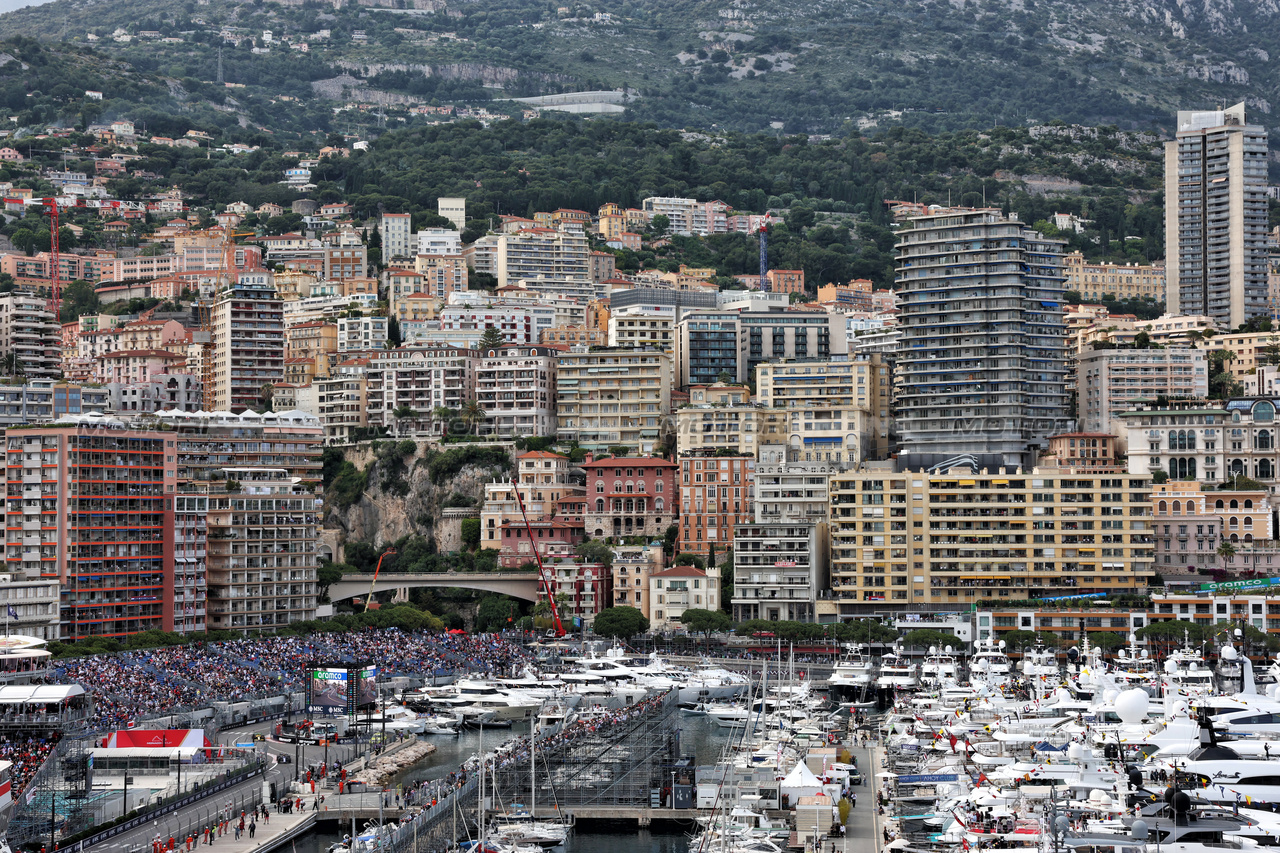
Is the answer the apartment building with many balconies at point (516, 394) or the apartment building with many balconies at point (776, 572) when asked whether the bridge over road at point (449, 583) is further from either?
the apartment building with many balconies at point (516, 394)

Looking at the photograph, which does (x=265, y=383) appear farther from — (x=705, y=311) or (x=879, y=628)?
(x=879, y=628)

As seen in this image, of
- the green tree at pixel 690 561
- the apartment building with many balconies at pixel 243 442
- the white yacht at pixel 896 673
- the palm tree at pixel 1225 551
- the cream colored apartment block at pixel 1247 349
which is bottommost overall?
the white yacht at pixel 896 673

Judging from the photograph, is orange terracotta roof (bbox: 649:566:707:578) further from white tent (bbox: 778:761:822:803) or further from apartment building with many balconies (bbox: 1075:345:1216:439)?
white tent (bbox: 778:761:822:803)

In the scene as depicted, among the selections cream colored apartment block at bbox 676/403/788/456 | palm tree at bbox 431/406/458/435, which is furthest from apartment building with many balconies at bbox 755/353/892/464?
palm tree at bbox 431/406/458/435

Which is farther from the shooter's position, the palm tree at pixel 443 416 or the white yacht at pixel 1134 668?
the palm tree at pixel 443 416

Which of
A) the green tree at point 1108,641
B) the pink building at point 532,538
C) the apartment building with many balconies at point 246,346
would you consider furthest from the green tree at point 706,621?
the apartment building with many balconies at point 246,346

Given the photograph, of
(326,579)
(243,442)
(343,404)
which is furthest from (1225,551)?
(343,404)

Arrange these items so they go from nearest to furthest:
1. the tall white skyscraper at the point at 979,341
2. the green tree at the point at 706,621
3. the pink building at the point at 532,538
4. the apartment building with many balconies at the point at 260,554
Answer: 1. the apartment building with many balconies at the point at 260,554
2. the green tree at the point at 706,621
3. the pink building at the point at 532,538
4. the tall white skyscraper at the point at 979,341
